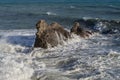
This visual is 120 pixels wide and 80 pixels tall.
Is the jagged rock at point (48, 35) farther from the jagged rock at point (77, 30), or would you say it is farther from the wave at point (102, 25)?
the wave at point (102, 25)

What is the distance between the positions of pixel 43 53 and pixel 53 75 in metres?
4.68

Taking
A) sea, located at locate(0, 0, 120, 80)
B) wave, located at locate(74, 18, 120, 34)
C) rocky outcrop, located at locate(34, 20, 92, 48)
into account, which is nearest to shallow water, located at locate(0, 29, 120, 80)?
sea, located at locate(0, 0, 120, 80)

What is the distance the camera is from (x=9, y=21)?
112ft

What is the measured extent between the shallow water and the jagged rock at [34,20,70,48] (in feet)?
1.21

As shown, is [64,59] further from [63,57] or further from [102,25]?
[102,25]

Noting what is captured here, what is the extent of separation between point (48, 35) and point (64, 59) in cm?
358

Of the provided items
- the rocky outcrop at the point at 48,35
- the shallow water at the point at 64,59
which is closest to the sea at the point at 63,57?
the shallow water at the point at 64,59

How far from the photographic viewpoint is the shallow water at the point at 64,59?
48.8ft

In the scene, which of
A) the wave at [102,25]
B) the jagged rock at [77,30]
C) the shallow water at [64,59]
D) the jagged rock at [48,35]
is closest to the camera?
the shallow water at [64,59]

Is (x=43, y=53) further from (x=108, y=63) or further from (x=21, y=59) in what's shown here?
(x=108, y=63)

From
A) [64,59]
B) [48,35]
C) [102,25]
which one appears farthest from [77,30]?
Result: [102,25]

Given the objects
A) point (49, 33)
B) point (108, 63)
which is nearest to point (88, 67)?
point (108, 63)

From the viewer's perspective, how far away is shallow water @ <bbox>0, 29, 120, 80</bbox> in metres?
14.9

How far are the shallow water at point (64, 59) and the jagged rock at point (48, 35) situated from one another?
0.37 meters
